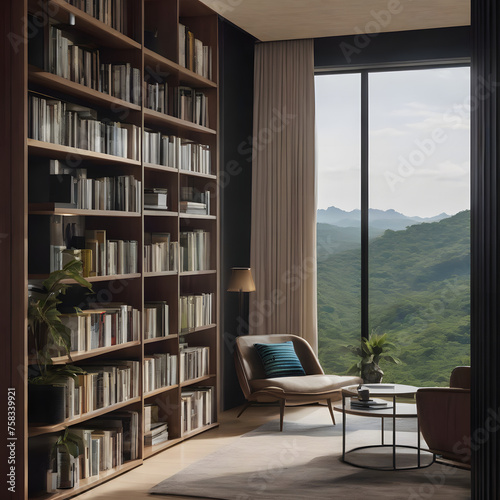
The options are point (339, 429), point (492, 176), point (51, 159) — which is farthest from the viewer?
point (339, 429)

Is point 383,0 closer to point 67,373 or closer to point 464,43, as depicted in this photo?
point 464,43

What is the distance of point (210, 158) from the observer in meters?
6.51

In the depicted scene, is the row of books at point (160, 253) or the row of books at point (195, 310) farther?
the row of books at point (195, 310)

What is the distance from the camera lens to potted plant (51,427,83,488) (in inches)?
174

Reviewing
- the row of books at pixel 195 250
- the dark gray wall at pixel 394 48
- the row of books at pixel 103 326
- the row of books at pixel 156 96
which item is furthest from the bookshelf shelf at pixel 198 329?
the dark gray wall at pixel 394 48

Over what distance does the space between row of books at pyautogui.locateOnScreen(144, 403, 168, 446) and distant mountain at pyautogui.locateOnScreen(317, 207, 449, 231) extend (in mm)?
6093

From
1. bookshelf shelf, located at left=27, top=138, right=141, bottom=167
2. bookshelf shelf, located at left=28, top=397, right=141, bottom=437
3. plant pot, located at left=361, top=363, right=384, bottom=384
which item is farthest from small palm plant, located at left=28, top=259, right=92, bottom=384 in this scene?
plant pot, located at left=361, top=363, right=384, bottom=384

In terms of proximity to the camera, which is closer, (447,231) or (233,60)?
(233,60)

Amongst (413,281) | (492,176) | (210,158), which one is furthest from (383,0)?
(413,281)

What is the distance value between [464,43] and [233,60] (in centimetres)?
220

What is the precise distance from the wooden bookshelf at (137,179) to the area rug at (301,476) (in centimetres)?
53

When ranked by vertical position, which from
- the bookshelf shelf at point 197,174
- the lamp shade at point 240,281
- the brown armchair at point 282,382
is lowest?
the brown armchair at point 282,382

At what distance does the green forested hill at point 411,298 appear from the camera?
38.2 ft

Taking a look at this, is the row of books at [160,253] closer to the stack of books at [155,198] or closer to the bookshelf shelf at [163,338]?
the stack of books at [155,198]
